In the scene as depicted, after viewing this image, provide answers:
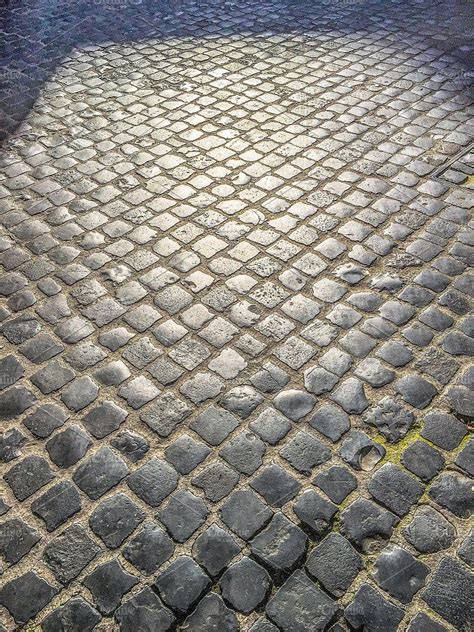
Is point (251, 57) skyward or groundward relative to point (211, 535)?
skyward

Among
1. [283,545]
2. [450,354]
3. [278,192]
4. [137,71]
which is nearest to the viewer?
[283,545]

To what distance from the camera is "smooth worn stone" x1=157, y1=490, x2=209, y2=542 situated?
268 centimetres

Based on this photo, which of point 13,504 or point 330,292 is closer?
point 13,504

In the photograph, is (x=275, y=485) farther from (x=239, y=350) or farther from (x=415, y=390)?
(x=415, y=390)

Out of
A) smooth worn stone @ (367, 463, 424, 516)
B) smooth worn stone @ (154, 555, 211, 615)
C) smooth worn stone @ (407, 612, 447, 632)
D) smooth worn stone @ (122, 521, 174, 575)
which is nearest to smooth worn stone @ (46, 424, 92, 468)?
smooth worn stone @ (122, 521, 174, 575)

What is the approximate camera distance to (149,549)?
2611 millimetres

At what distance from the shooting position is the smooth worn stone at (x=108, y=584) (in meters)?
2.43

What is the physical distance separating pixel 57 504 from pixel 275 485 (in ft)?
3.92

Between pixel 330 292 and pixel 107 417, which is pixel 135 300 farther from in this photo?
pixel 330 292

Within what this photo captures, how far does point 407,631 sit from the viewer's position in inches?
91.4

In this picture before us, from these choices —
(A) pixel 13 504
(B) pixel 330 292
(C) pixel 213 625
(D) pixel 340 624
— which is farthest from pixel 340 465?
(A) pixel 13 504

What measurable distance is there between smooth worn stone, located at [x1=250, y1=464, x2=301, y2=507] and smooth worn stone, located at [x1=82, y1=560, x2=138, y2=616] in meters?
0.78

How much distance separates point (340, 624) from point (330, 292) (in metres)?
2.24

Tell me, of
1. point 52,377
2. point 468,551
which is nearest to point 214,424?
point 52,377
